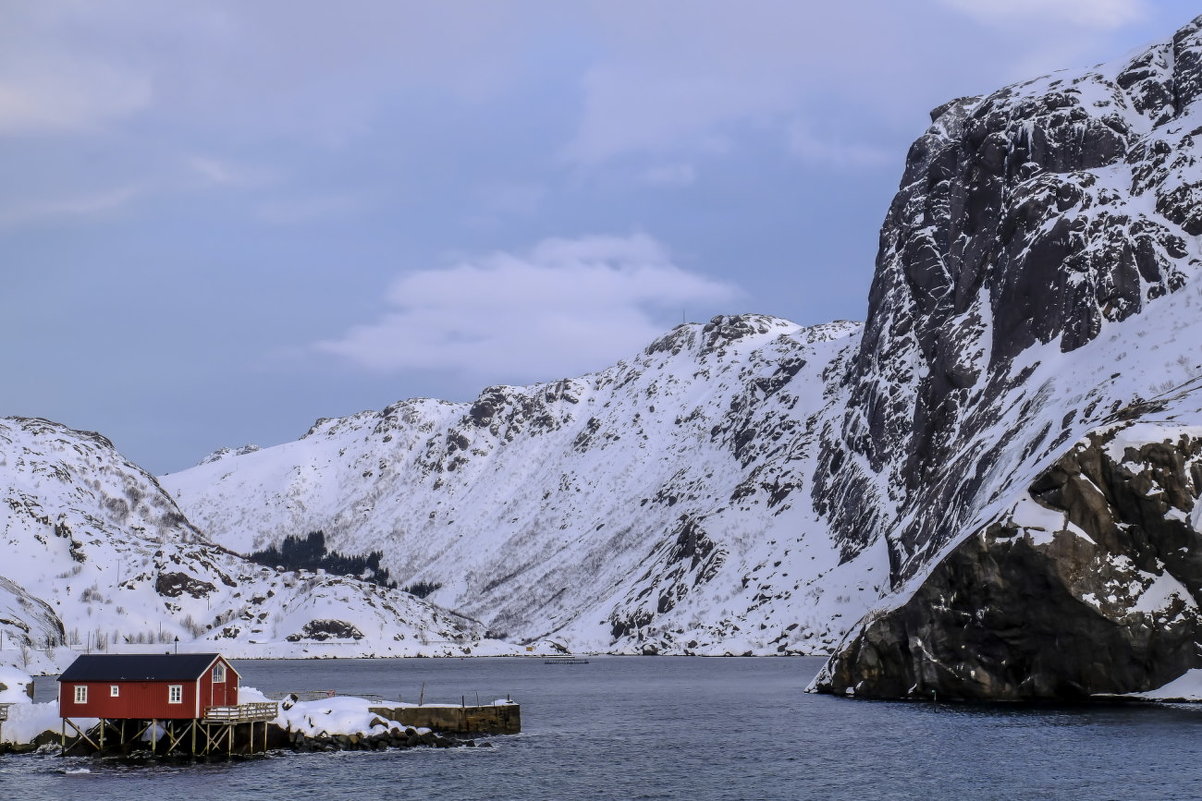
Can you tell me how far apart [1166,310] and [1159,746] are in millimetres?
106106

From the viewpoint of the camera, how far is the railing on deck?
102 m

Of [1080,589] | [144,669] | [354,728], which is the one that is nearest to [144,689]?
[144,669]

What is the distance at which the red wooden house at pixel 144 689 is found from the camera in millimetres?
102000

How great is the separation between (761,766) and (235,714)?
40.0 meters

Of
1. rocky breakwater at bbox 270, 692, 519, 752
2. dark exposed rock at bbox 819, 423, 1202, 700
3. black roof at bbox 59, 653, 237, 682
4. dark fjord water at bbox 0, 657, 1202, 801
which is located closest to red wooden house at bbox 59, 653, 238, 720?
black roof at bbox 59, 653, 237, 682

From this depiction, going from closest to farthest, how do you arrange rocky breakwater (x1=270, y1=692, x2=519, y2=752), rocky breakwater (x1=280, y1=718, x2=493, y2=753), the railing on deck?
the railing on deck → rocky breakwater (x1=280, y1=718, x2=493, y2=753) → rocky breakwater (x1=270, y1=692, x2=519, y2=752)

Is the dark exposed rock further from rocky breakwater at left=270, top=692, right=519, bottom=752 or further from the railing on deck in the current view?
the railing on deck

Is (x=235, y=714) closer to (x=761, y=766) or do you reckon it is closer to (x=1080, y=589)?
(x=761, y=766)

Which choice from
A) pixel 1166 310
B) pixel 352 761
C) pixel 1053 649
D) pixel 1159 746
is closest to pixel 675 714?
pixel 1053 649

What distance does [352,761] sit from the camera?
3932 inches

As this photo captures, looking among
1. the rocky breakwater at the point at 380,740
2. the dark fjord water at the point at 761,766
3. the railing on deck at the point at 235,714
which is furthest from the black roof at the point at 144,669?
the rocky breakwater at the point at 380,740

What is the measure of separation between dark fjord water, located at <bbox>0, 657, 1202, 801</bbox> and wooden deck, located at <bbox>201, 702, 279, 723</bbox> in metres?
3.50

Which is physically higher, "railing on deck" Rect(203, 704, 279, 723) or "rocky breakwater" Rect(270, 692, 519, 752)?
"railing on deck" Rect(203, 704, 279, 723)

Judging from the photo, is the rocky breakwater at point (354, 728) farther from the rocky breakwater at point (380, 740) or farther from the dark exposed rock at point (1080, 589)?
the dark exposed rock at point (1080, 589)
